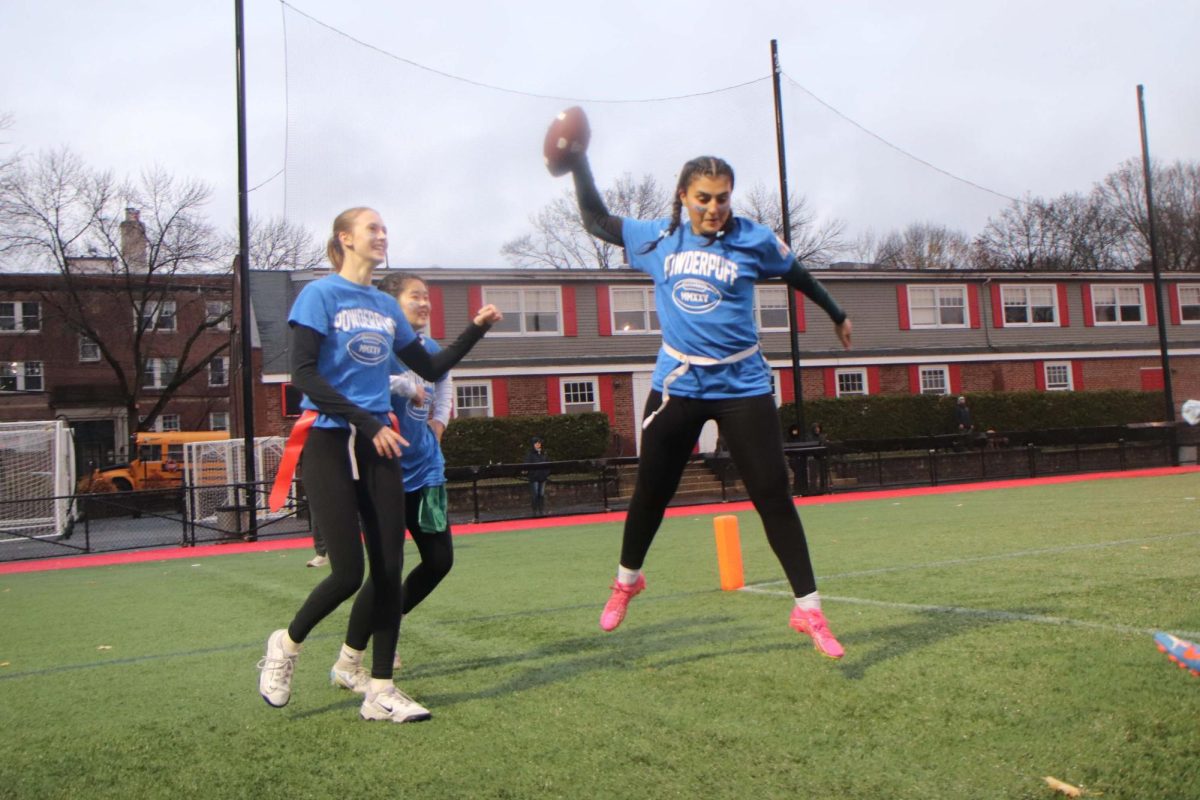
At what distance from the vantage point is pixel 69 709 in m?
4.57

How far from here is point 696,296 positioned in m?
4.38

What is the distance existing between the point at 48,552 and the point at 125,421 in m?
36.7

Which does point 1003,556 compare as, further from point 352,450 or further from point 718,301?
point 352,450

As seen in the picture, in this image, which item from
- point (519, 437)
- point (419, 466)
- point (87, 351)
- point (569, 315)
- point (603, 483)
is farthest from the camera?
point (87, 351)

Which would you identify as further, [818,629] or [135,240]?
[135,240]

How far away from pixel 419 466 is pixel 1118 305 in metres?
41.6

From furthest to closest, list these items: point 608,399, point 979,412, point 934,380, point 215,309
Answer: point 215,309 → point 934,380 → point 979,412 → point 608,399

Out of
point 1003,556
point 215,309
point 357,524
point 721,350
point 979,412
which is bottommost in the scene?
point 1003,556

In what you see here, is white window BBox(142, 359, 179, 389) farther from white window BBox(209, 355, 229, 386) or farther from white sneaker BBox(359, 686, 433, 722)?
white sneaker BBox(359, 686, 433, 722)

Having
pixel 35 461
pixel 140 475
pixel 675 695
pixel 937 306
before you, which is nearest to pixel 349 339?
pixel 675 695

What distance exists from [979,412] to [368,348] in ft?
111

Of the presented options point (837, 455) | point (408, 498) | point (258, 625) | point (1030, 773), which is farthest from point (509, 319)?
point (1030, 773)

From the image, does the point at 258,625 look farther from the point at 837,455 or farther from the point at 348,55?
the point at 837,455

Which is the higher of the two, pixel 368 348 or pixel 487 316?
pixel 487 316
